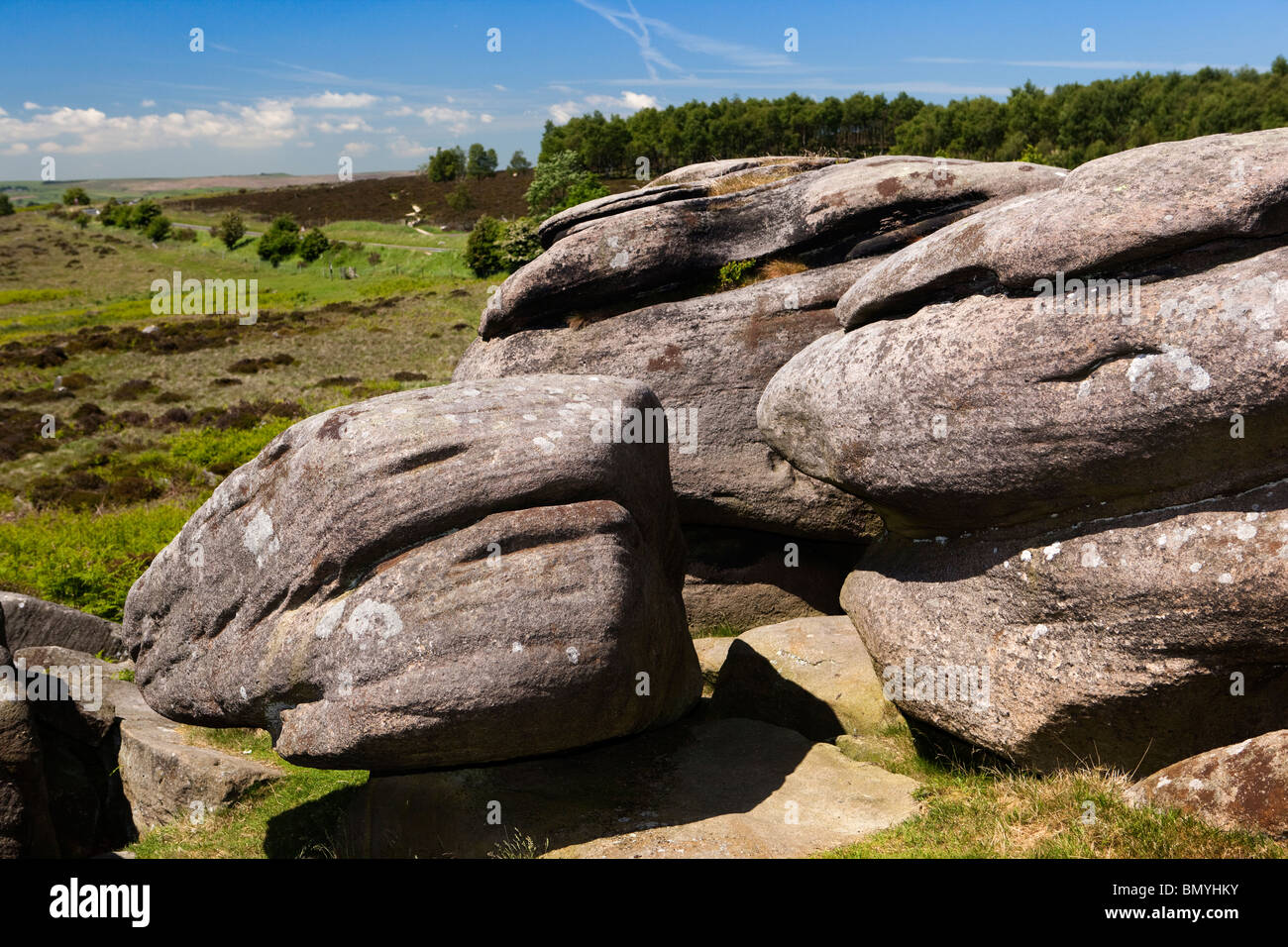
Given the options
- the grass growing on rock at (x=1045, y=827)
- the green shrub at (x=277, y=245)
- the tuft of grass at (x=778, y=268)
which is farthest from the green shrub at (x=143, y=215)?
the grass growing on rock at (x=1045, y=827)

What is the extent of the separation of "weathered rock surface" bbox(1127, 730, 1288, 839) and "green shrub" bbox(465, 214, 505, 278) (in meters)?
77.9

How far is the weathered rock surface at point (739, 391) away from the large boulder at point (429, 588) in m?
4.19

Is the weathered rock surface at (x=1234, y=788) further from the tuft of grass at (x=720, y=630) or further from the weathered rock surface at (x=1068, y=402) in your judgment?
the tuft of grass at (x=720, y=630)

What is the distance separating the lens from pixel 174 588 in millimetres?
10523

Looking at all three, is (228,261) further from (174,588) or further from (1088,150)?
(174,588)

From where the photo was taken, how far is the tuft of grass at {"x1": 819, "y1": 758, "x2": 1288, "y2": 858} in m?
7.89

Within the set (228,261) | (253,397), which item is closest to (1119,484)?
(253,397)

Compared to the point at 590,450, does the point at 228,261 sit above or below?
above

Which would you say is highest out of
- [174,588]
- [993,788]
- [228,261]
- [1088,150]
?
[1088,150]

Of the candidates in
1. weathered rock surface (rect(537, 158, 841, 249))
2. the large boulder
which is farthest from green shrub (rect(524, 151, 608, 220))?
the large boulder

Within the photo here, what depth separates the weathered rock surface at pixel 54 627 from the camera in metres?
16.7

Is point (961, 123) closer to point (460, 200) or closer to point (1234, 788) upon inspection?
point (460, 200)

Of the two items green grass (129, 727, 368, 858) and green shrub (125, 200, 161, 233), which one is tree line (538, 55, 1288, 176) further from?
green grass (129, 727, 368, 858)

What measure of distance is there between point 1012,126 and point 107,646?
4027 inches
